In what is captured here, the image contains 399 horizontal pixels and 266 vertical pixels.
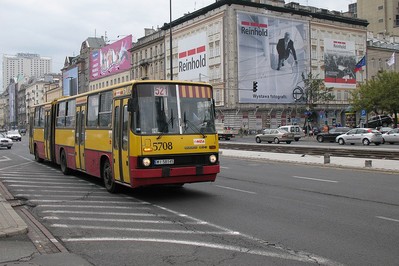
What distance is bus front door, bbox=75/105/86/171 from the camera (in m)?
14.4

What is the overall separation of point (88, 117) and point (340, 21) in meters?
79.4

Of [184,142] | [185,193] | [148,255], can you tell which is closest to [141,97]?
[184,142]

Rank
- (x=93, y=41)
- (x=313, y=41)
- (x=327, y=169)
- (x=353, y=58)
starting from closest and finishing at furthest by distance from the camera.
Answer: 1. (x=327, y=169)
2. (x=313, y=41)
3. (x=353, y=58)
4. (x=93, y=41)

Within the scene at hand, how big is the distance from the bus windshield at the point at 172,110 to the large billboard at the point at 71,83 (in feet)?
398

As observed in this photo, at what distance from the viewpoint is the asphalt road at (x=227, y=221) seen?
614 cm

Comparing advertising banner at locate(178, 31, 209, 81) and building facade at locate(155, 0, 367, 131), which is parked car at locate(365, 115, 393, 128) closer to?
building facade at locate(155, 0, 367, 131)

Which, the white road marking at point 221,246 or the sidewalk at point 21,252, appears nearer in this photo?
the sidewalk at point 21,252

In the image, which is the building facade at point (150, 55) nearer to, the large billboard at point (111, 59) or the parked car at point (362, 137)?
the large billboard at point (111, 59)

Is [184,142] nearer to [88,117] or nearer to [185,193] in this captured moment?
[185,193]

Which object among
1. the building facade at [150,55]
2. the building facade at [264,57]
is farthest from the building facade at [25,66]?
the building facade at [264,57]

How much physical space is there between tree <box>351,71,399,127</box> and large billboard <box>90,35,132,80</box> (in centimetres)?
5255

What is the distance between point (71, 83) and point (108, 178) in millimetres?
123877

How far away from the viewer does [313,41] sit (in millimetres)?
79812

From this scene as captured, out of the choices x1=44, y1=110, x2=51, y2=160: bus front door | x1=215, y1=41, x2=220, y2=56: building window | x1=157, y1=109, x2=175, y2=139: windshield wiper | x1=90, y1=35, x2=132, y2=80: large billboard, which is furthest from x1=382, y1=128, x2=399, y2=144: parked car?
x1=90, y1=35, x2=132, y2=80: large billboard
